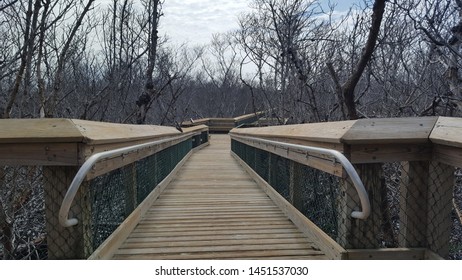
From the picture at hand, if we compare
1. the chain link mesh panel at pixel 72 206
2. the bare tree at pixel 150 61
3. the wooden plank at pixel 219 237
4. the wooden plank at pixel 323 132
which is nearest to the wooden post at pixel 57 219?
the chain link mesh panel at pixel 72 206

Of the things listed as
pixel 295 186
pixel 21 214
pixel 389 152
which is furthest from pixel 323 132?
pixel 21 214

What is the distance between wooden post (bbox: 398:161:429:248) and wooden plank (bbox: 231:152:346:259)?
0.38 metres

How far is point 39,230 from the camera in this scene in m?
4.37

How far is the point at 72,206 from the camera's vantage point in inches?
70.5

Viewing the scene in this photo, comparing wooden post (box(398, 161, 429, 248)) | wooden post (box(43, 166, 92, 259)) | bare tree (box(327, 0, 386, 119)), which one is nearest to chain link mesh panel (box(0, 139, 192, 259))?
wooden post (box(43, 166, 92, 259))

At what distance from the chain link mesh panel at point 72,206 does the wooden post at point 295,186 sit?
1472 mm

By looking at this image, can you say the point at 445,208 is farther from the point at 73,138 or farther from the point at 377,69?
the point at 377,69

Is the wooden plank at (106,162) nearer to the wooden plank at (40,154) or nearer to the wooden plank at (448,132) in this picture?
the wooden plank at (40,154)

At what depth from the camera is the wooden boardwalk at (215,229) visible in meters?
2.50

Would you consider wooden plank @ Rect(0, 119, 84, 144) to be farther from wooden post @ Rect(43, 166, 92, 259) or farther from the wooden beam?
the wooden beam

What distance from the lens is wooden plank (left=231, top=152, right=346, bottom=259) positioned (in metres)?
2.18

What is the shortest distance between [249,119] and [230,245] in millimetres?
19564

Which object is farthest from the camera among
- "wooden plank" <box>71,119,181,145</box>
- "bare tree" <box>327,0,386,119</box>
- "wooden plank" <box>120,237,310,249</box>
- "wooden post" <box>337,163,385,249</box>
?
"bare tree" <box>327,0,386,119</box>
